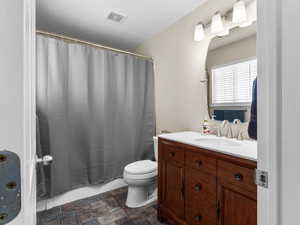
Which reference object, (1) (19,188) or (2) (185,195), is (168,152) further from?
(1) (19,188)

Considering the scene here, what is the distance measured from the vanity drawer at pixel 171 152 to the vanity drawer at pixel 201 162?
0.07 m

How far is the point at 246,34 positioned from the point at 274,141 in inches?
51.5

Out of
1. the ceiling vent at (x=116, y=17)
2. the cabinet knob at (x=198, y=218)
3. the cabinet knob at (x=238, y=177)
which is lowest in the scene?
the cabinet knob at (x=198, y=218)

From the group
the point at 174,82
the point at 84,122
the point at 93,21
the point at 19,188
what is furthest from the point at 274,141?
the point at 93,21

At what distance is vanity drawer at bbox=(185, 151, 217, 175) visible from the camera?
44.1 inches

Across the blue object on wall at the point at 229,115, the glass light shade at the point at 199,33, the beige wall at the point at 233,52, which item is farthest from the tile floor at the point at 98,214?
the glass light shade at the point at 199,33

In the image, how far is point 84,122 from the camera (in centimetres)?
202

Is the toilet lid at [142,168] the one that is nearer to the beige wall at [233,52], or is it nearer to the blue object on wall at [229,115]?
the blue object on wall at [229,115]

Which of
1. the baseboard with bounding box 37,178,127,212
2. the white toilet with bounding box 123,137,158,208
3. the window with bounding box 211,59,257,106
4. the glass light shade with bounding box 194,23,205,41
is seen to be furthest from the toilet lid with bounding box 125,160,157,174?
the glass light shade with bounding box 194,23,205,41

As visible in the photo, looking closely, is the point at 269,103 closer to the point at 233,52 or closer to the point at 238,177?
the point at 238,177

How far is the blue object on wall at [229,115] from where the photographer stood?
4.81 ft

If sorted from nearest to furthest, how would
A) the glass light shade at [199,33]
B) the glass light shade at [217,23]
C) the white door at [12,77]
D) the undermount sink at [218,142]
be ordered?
the white door at [12,77]
the undermount sink at [218,142]
the glass light shade at [217,23]
the glass light shade at [199,33]

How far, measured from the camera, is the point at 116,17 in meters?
2.01

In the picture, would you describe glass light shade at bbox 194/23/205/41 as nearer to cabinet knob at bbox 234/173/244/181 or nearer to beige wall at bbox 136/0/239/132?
beige wall at bbox 136/0/239/132
